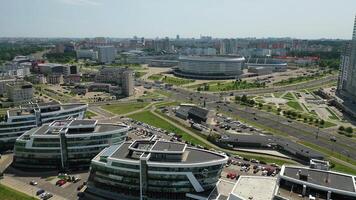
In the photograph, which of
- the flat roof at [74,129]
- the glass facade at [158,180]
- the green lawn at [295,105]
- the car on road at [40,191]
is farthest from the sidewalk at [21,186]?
the green lawn at [295,105]

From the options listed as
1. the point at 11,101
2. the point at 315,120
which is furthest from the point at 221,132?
the point at 11,101

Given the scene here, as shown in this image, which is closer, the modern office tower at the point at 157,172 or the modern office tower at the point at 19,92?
→ the modern office tower at the point at 157,172

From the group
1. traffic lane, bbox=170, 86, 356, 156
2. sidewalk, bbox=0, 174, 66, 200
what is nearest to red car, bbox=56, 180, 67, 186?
sidewalk, bbox=0, 174, 66, 200

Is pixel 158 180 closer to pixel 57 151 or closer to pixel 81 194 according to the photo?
pixel 81 194

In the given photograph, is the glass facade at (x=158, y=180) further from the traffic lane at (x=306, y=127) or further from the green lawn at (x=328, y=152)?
the traffic lane at (x=306, y=127)

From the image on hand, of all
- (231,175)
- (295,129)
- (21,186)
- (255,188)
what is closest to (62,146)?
(21,186)

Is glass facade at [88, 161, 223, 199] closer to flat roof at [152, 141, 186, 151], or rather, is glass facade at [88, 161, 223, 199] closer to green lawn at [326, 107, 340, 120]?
flat roof at [152, 141, 186, 151]
